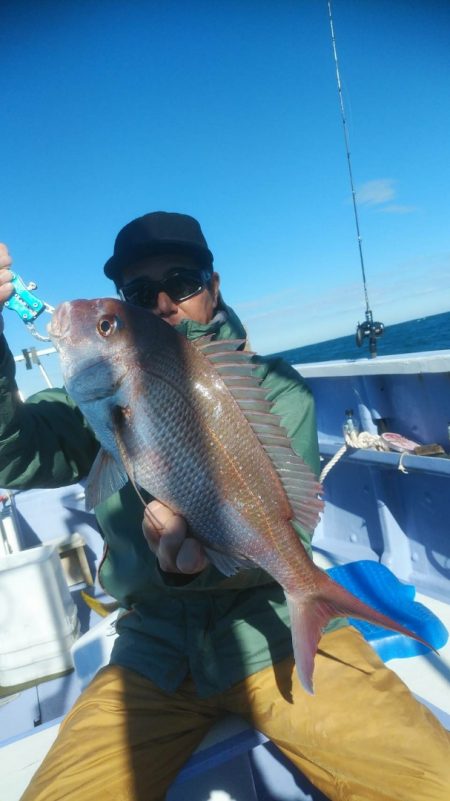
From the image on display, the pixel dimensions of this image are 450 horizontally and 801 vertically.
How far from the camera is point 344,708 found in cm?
190

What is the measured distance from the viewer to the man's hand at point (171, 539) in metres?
1.62

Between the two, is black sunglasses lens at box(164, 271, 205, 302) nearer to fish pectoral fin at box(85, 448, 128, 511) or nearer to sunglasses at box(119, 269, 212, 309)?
sunglasses at box(119, 269, 212, 309)

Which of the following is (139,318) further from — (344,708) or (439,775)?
(439,775)

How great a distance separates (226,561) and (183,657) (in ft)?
2.53

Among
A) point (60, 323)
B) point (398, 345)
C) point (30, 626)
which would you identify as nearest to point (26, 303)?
point (60, 323)

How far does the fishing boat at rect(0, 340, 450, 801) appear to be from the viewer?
2326 millimetres

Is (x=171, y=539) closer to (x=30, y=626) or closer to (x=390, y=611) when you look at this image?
(x=390, y=611)

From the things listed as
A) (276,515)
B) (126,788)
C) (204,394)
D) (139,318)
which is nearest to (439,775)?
(276,515)

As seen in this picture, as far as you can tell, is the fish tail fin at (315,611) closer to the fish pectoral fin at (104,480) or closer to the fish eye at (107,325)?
the fish pectoral fin at (104,480)

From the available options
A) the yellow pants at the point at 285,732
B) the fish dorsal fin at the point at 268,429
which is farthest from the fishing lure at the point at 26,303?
the yellow pants at the point at 285,732

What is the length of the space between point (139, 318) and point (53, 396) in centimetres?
114

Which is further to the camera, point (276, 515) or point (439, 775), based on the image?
point (276, 515)

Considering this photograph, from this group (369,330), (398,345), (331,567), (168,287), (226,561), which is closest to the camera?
(226,561)

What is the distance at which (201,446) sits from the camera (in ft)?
5.47
